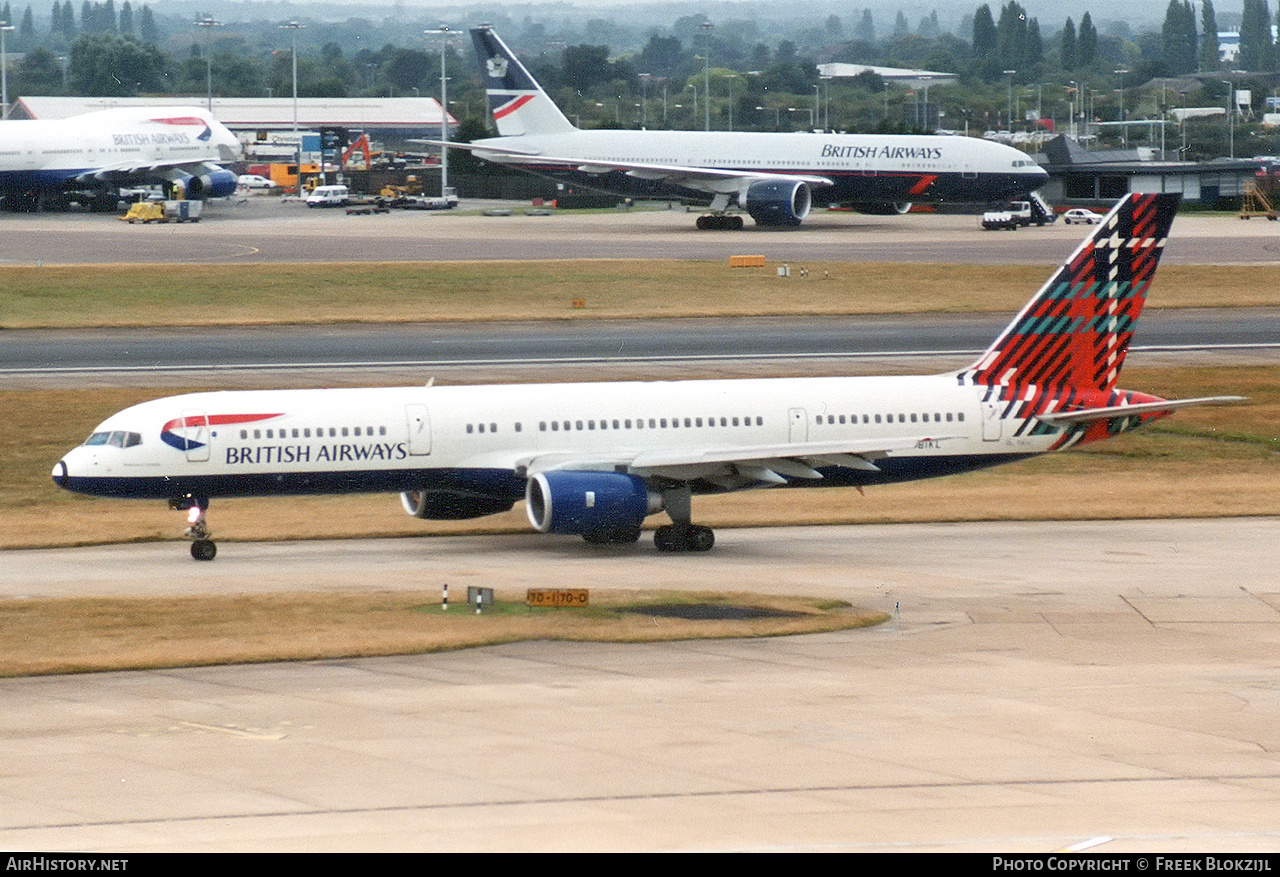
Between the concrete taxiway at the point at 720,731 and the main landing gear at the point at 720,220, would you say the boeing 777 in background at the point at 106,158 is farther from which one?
the concrete taxiway at the point at 720,731

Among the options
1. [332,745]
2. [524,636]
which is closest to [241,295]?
[524,636]

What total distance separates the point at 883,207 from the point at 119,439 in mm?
92316

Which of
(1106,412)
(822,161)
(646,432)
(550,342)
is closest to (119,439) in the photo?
(646,432)

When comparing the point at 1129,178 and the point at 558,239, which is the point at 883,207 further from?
the point at 1129,178

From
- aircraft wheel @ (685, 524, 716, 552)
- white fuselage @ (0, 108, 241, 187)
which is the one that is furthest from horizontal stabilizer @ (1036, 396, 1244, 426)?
white fuselage @ (0, 108, 241, 187)

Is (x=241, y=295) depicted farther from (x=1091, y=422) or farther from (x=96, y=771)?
(x=96, y=771)

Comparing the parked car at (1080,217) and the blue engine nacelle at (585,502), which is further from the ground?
the parked car at (1080,217)

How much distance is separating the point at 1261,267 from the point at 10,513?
229 ft

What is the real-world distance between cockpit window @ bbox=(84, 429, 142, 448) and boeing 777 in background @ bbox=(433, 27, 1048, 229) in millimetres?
77981

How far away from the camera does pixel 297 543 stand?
1666 inches

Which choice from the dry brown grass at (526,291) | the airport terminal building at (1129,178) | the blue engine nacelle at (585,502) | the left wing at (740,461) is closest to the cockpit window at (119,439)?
the left wing at (740,461)

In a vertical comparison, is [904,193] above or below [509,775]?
above

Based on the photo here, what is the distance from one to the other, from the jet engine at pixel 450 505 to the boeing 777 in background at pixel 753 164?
2971 inches

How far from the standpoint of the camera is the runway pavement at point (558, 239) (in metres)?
99.6
